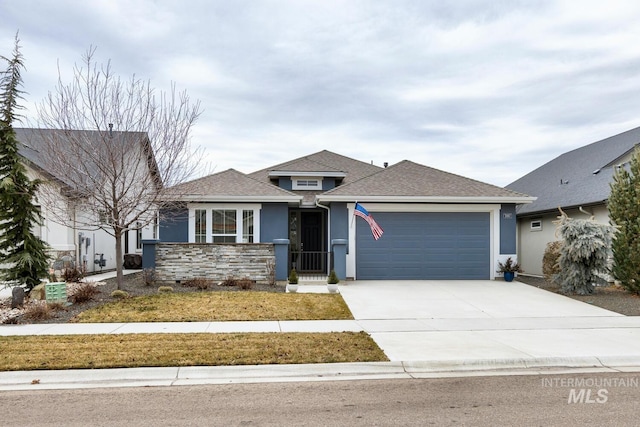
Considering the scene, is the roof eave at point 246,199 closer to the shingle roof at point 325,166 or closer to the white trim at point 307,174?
the white trim at point 307,174

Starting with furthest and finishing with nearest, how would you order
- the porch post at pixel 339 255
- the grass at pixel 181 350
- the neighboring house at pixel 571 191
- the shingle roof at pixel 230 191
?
the neighboring house at pixel 571 191 < the shingle roof at pixel 230 191 < the porch post at pixel 339 255 < the grass at pixel 181 350

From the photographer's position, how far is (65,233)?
17422mm

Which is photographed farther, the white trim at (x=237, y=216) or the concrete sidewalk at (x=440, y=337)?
the white trim at (x=237, y=216)

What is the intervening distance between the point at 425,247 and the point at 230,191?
7.57 metres

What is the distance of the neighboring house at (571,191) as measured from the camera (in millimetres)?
17234

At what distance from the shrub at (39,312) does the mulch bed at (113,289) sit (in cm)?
8

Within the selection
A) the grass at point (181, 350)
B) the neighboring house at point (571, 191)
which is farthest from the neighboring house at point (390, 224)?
the grass at point (181, 350)

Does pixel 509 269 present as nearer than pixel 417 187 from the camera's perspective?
Yes

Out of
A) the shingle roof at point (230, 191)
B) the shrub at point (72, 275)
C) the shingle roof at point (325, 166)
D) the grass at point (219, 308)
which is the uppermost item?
the shingle roof at point (325, 166)

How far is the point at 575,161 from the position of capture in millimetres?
21828

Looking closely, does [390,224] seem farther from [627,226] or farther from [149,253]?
[149,253]

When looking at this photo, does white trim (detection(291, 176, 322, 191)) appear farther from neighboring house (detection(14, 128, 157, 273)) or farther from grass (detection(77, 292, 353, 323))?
grass (detection(77, 292, 353, 323))

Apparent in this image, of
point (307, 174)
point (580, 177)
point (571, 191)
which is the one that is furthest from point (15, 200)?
point (580, 177)

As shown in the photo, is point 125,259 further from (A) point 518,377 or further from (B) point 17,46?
(A) point 518,377
